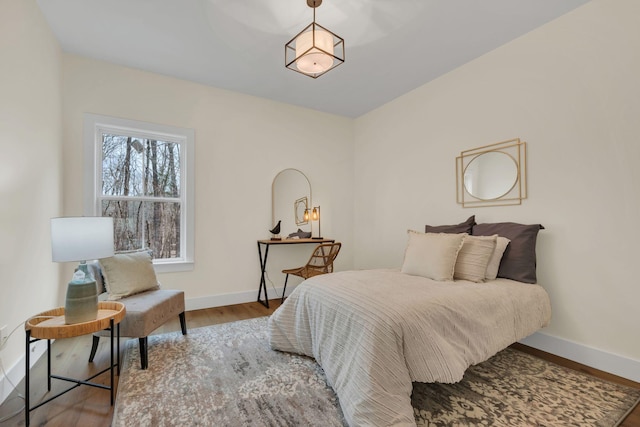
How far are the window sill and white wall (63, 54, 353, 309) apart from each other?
0.08 meters

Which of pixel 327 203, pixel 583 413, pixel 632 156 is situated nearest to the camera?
pixel 583 413

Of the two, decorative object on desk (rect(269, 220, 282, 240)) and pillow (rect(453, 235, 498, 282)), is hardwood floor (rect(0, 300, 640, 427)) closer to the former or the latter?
pillow (rect(453, 235, 498, 282))

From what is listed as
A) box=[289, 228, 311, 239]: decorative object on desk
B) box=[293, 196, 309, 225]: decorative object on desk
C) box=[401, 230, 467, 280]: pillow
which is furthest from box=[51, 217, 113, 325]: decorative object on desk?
box=[293, 196, 309, 225]: decorative object on desk

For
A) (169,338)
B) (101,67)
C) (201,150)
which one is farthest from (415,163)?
(101,67)

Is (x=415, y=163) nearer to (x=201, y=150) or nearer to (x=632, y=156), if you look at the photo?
(x=632, y=156)

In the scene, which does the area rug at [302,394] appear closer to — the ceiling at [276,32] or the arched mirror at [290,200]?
the arched mirror at [290,200]

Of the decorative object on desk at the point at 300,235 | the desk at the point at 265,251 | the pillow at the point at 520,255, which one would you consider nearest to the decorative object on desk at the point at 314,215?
the decorative object on desk at the point at 300,235

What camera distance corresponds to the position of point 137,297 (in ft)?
7.88

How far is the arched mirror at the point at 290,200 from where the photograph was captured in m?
4.12

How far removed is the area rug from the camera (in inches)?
63.1

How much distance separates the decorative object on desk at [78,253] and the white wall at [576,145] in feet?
10.5

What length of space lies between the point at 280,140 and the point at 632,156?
351 cm

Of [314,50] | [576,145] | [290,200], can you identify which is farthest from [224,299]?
[576,145]

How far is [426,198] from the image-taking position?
3598 millimetres
